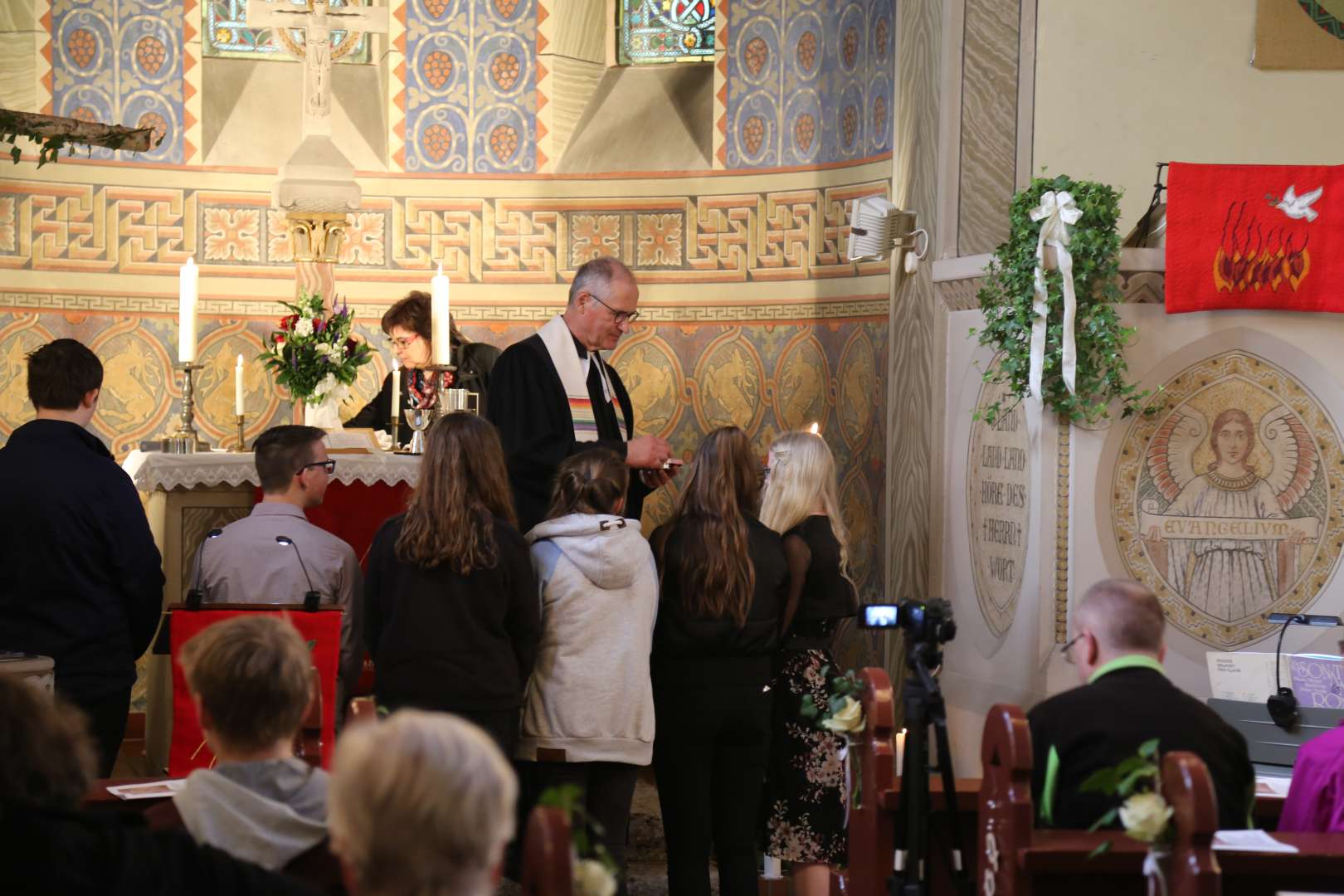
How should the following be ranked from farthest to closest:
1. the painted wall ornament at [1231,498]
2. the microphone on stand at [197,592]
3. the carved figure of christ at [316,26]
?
the carved figure of christ at [316,26] < the painted wall ornament at [1231,498] < the microphone on stand at [197,592]

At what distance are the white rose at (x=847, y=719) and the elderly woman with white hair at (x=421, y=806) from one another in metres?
2.07

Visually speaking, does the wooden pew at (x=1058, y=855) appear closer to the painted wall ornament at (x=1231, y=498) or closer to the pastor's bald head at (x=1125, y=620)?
the pastor's bald head at (x=1125, y=620)

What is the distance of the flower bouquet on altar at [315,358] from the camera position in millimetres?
6148

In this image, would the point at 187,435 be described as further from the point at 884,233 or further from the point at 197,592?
the point at 884,233

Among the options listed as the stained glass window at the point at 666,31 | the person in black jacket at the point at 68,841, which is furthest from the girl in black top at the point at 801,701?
the stained glass window at the point at 666,31

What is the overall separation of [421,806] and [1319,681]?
3.64 metres

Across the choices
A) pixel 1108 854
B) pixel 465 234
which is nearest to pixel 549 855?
pixel 1108 854

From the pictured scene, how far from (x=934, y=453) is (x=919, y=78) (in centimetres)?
177

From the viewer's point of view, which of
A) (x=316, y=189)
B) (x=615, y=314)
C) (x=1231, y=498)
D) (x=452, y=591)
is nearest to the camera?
(x=452, y=591)

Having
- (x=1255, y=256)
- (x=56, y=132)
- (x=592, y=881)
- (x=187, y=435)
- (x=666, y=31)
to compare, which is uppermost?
(x=666, y=31)

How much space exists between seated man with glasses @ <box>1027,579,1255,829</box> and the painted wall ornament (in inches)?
107

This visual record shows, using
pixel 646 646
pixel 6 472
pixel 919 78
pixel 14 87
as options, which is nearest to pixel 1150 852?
pixel 646 646

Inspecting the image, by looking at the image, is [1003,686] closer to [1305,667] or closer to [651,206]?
A: [1305,667]

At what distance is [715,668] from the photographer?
15.1 ft
